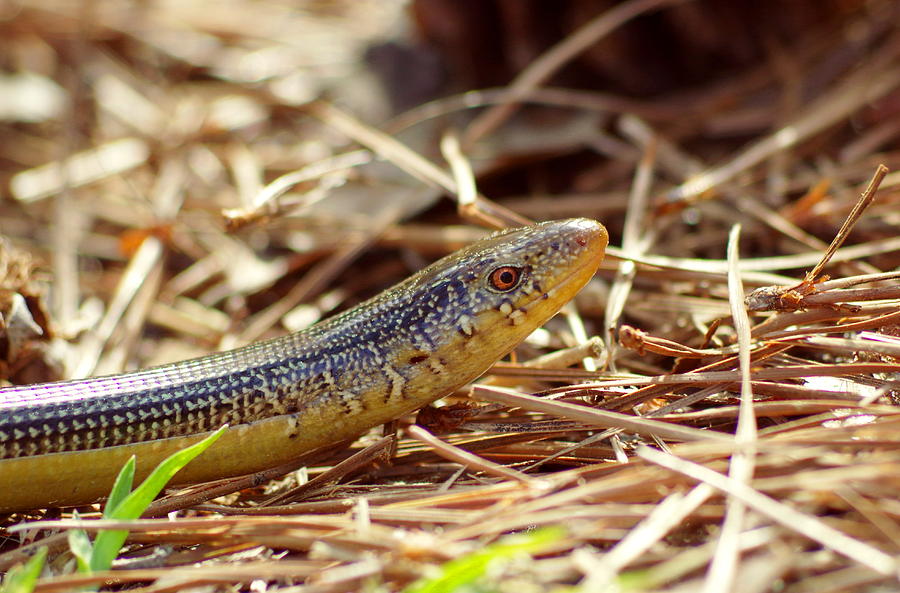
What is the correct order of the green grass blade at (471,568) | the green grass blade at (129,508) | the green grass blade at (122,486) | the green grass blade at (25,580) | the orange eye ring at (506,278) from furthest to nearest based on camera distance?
the orange eye ring at (506,278), the green grass blade at (122,486), the green grass blade at (129,508), the green grass blade at (25,580), the green grass blade at (471,568)

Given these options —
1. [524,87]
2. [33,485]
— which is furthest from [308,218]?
[33,485]

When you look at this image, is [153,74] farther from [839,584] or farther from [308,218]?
[839,584]

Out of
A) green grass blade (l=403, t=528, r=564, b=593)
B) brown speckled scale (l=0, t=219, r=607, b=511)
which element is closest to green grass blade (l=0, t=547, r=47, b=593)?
brown speckled scale (l=0, t=219, r=607, b=511)

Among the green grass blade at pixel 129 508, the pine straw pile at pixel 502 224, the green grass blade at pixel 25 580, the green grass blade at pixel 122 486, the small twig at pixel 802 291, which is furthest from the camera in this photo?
the small twig at pixel 802 291

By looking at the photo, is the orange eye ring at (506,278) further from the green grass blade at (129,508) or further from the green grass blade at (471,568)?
the green grass blade at (471,568)

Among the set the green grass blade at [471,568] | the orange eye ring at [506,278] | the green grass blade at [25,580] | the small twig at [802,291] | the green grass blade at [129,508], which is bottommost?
the green grass blade at [471,568]

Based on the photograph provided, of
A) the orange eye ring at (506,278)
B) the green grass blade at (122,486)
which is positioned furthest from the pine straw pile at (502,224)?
the orange eye ring at (506,278)

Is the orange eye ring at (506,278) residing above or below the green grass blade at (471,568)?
above

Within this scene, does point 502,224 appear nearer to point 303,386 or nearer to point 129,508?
point 303,386
